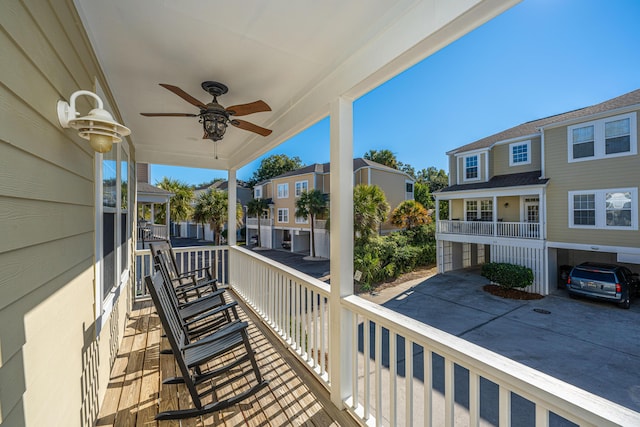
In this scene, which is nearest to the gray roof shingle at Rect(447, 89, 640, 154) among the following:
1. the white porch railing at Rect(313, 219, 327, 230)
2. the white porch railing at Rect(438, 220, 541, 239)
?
the white porch railing at Rect(438, 220, 541, 239)

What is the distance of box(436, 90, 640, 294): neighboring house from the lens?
6.18 metres

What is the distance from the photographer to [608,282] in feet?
20.5

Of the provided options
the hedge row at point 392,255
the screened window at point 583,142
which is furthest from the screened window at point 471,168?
the screened window at point 583,142

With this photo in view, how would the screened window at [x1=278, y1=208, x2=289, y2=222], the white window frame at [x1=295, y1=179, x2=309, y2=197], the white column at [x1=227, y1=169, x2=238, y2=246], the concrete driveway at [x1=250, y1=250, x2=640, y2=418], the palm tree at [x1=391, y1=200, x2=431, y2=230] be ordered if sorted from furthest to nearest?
the screened window at [x1=278, y1=208, x2=289, y2=222]
the white window frame at [x1=295, y1=179, x2=309, y2=197]
the palm tree at [x1=391, y1=200, x2=431, y2=230]
the white column at [x1=227, y1=169, x2=238, y2=246]
the concrete driveway at [x1=250, y1=250, x2=640, y2=418]

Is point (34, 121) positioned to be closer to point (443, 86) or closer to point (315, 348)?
point (315, 348)

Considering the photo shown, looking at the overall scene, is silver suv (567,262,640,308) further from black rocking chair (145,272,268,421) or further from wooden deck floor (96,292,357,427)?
black rocking chair (145,272,268,421)

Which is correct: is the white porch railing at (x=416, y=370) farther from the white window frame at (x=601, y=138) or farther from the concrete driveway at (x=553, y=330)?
the white window frame at (x=601, y=138)

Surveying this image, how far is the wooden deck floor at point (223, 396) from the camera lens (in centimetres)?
189

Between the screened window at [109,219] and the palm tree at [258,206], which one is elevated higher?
the palm tree at [258,206]

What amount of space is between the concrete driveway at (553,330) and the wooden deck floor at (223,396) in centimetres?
391

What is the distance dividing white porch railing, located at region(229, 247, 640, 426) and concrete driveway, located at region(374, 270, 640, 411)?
57.2 inches

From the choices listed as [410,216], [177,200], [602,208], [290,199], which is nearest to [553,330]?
[602,208]

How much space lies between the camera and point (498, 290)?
847 cm

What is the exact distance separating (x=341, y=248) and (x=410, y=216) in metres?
12.6
